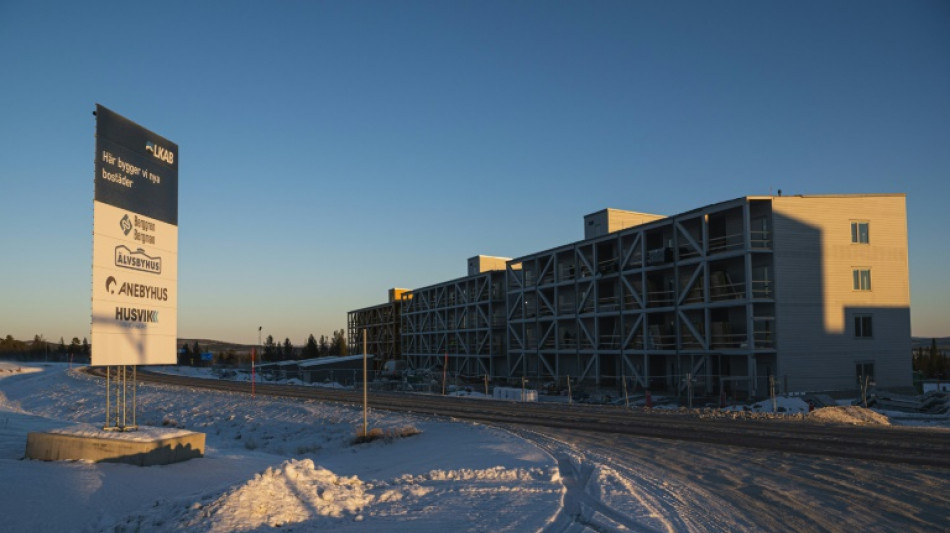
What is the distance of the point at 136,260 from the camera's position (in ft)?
47.3

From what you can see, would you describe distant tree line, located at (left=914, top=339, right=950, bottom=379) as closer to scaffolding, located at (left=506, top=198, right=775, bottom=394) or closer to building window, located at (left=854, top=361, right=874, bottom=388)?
building window, located at (left=854, top=361, right=874, bottom=388)

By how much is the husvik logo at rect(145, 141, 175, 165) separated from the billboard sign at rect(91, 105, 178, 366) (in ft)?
0.07

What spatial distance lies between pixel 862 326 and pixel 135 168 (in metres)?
39.2

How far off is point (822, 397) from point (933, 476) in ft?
77.0

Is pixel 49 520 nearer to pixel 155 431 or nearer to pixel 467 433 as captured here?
pixel 155 431

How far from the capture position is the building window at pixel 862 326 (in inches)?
1530

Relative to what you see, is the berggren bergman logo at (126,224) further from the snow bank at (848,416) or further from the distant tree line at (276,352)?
the distant tree line at (276,352)

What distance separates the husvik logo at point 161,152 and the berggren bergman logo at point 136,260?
234 centimetres

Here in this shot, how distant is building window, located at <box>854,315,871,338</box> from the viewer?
38.8m

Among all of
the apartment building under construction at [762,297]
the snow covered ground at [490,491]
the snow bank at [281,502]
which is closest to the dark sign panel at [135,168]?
the snow covered ground at [490,491]

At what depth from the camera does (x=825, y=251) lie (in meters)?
38.7

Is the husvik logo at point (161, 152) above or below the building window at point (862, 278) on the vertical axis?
above

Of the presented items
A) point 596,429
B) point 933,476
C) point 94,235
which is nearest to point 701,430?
point 596,429

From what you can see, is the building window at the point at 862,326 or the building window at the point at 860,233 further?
the building window at the point at 860,233
